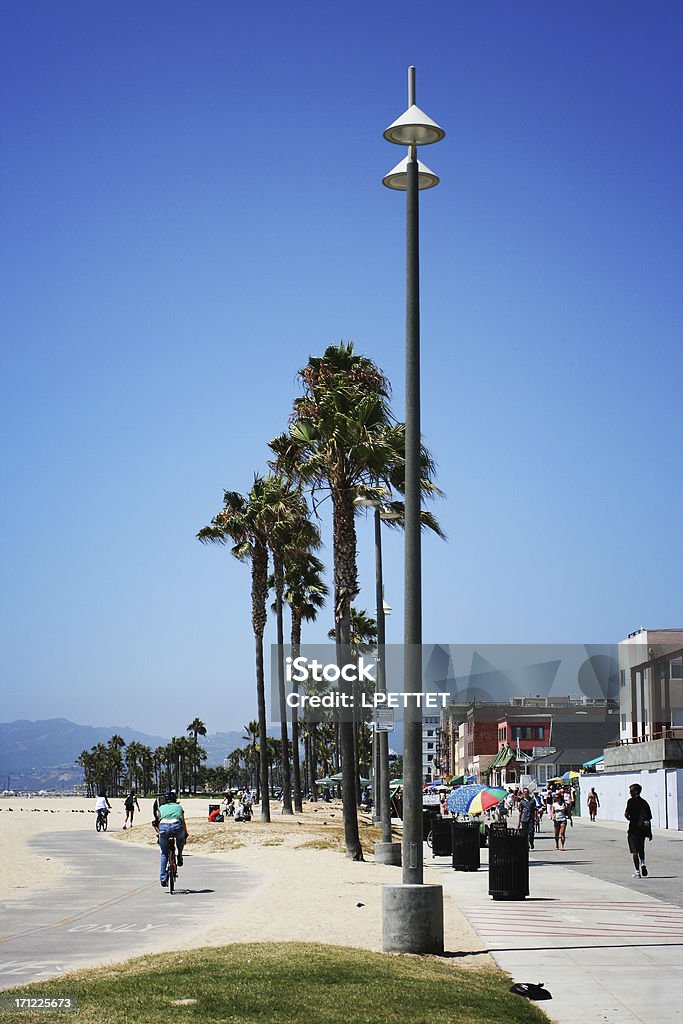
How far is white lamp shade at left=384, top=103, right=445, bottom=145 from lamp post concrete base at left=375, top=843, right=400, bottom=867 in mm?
19032

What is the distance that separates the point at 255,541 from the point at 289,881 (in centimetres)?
2358

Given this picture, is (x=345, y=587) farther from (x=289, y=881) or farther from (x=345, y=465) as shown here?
(x=289, y=881)

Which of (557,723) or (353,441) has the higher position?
(353,441)

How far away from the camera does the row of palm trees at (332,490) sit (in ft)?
91.2

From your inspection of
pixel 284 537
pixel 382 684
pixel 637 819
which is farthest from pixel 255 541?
pixel 637 819

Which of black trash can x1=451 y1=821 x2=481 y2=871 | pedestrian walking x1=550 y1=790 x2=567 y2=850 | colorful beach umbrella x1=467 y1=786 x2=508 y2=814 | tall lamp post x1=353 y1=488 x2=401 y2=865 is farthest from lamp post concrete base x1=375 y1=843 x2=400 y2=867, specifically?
pedestrian walking x1=550 y1=790 x2=567 y2=850

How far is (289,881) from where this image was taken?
23828 millimetres

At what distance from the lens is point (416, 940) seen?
12.3 m

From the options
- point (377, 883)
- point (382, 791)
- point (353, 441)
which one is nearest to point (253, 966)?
point (377, 883)

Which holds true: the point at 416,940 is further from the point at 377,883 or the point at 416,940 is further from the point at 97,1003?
the point at 377,883

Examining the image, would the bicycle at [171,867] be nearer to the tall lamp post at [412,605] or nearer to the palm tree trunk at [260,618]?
the tall lamp post at [412,605]

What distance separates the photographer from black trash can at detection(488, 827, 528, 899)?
19.2m

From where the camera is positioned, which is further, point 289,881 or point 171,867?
A: point 289,881

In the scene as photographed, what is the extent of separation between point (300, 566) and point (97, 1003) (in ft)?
130
